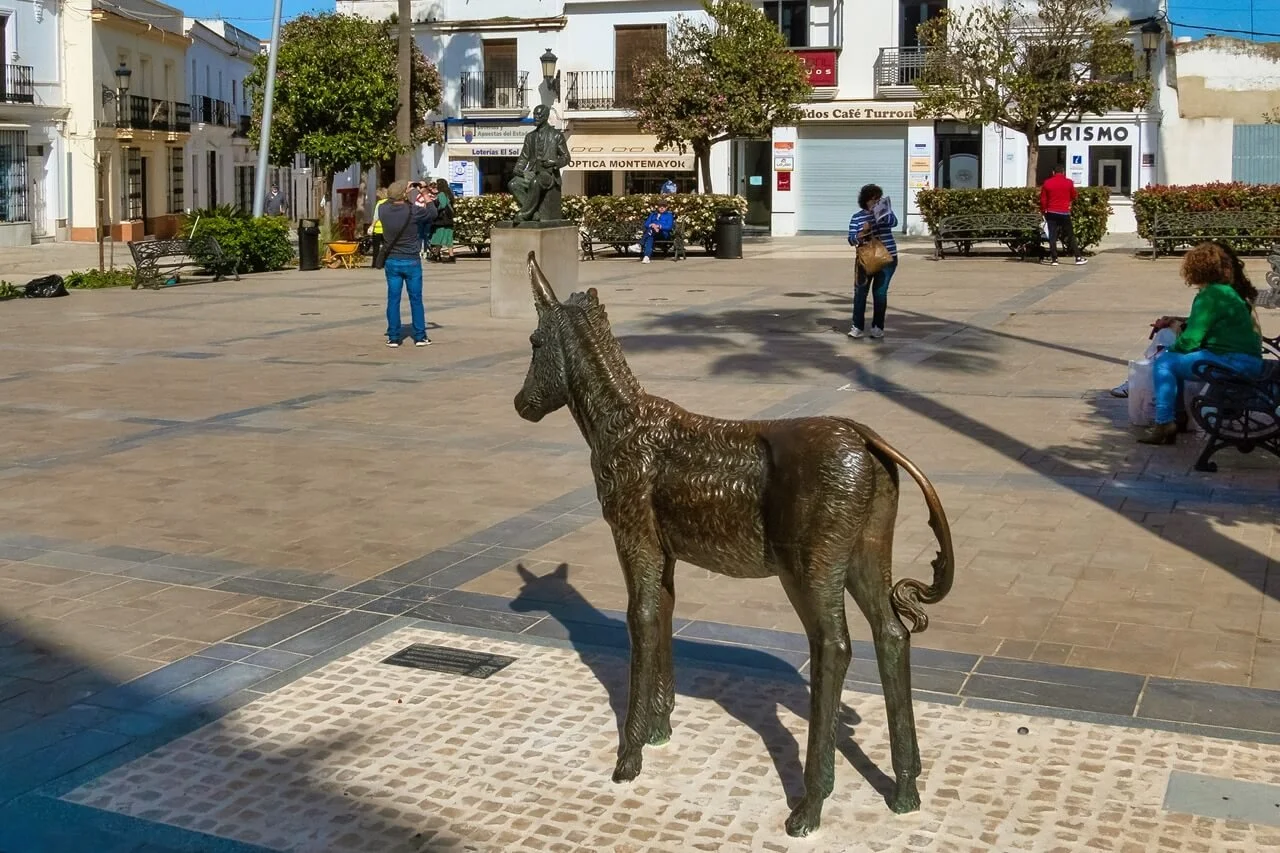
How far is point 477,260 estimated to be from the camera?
2848cm

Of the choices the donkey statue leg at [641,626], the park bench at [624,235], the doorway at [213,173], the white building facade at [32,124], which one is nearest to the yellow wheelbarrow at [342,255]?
the park bench at [624,235]

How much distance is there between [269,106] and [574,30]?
15.4 m

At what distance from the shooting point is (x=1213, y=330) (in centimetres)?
929

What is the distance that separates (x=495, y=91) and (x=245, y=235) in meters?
18.6

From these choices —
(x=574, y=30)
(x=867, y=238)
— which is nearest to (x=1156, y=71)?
(x=574, y=30)

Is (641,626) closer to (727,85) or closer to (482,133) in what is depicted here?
(727,85)

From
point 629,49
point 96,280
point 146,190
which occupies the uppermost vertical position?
point 629,49

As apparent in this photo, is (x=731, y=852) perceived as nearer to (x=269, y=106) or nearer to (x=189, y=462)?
(x=189, y=462)

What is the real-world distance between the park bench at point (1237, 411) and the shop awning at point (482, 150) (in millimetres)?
34022

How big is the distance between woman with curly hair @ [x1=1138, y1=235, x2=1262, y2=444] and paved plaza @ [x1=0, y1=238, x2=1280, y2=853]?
429 millimetres

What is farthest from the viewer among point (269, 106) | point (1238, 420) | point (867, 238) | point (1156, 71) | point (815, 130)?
point (815, 130)

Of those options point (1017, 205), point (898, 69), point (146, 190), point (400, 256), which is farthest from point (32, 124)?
point (400, 256)

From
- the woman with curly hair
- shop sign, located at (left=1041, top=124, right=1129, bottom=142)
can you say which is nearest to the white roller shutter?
shop sign, located at (left=1041, top=124, right=1129, bottom=142)

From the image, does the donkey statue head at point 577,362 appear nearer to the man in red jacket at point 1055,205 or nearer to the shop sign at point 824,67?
the man in red jacket at point 1055,205
